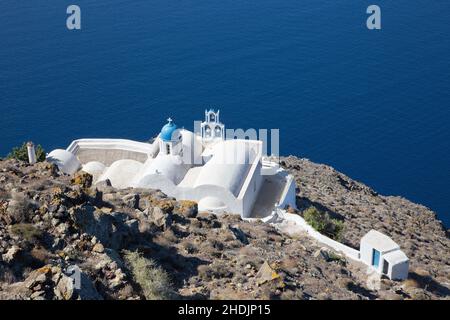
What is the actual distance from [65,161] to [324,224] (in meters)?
16.9

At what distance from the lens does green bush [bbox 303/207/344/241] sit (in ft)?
112

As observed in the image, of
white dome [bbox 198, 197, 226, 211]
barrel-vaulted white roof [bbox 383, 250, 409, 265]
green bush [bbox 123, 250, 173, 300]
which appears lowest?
barrel-vaulted white roof [bbox 383, 250, 409, 265]

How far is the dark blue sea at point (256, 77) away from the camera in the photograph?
210 feet

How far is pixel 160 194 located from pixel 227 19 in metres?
63.2

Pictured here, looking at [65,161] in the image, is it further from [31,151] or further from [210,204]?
[210,204]

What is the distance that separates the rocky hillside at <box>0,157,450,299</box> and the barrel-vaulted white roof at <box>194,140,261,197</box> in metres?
3.43

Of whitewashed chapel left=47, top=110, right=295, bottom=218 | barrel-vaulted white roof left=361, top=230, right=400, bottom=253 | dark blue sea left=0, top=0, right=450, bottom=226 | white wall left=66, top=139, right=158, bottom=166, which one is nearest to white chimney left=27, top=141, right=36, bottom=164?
whitewashed chapel left=47, top=110, right=295, bottom=218

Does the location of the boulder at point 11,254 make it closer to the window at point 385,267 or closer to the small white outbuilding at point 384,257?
the small white outbuilding at point 384,257

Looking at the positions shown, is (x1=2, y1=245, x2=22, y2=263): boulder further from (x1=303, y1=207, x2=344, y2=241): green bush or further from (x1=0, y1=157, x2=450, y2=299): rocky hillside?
(x1=303, y1=207, x2=344, y2=241): green bush

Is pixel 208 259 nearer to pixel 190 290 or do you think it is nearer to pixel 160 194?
pixel 190 290

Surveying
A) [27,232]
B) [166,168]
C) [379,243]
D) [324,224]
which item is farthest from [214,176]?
[27,232]

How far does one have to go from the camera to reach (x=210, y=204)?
32969 millimetres

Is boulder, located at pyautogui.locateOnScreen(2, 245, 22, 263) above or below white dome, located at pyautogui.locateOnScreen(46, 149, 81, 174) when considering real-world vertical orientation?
above

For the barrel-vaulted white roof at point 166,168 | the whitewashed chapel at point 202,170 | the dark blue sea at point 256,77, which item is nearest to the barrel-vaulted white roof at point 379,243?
the whitewashed chapel at point 202,170
